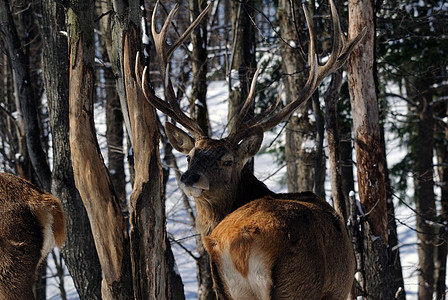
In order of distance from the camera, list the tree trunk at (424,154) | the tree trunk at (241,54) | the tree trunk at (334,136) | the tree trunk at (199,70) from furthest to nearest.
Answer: the tree trunk at (424,154) < the tree trunk at (241,54) < the tree trunk at (199,70) < the tree trunk at (334,136)

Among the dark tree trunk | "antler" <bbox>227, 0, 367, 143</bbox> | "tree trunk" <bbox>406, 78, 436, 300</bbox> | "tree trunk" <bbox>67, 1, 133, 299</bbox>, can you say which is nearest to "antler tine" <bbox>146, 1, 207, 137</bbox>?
"antler" <bbox>227, 0, 367, 143</bbox>

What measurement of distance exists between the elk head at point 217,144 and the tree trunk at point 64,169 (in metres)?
1.57

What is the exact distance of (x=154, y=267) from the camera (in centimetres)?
536

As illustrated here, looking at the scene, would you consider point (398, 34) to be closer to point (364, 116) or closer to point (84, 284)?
point (364, 116)

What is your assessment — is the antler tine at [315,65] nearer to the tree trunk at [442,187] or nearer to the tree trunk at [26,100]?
the tree trunk at [26,100]

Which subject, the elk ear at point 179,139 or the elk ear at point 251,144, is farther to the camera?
the elk ear at point 179,139

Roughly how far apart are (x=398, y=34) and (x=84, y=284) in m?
7.38

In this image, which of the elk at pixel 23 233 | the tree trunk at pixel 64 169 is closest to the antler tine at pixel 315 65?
the elk at pixel 23 233

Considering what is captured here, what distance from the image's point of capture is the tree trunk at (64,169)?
670 centimetres

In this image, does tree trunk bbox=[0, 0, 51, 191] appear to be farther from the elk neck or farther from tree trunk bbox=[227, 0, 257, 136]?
the elk neck

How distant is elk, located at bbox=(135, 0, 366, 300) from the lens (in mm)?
3736

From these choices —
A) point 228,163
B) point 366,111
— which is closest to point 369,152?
point 366,111

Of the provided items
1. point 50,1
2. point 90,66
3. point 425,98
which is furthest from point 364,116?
point 425,98

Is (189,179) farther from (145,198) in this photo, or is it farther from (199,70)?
(199,70)
